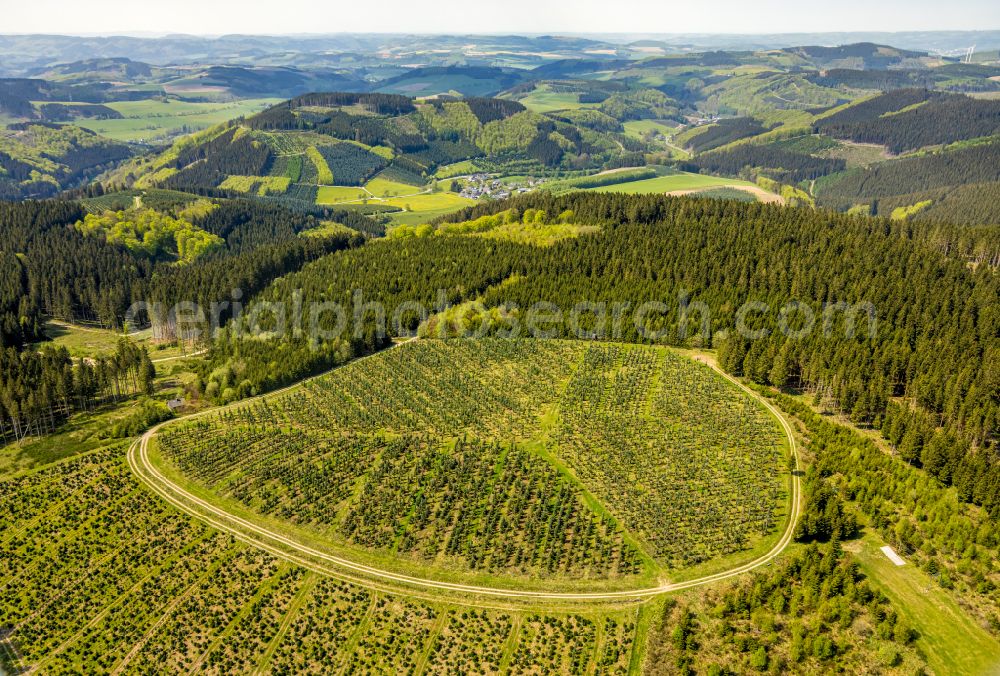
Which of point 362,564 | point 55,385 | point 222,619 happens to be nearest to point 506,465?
point 362,564

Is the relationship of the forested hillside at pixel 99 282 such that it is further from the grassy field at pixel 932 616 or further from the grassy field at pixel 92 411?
the grassy field at pixel 932 616

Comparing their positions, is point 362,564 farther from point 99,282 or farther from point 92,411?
point 99,282

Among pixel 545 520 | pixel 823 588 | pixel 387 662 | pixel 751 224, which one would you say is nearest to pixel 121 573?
pixel 387 662

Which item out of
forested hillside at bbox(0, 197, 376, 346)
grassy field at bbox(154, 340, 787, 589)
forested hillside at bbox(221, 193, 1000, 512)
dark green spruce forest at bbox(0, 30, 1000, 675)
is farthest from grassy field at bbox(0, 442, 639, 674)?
forested hillside at bbox(0, 197, 376, 346)

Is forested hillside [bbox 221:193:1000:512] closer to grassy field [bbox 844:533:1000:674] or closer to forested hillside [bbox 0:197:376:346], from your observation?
grassy field [bbox 844:533:1000:674]

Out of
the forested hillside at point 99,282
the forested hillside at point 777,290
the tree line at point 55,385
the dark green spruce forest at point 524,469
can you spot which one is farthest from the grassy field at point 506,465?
the forested hillside at point 99,282

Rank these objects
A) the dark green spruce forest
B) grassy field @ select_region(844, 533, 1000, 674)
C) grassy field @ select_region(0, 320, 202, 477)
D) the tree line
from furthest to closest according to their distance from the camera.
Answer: the tree line
grassy field @ select_region(0, 320, 202, 477)
the dark green spruce forest
grassy field @ select_region(844, 533, 1000, 674)
